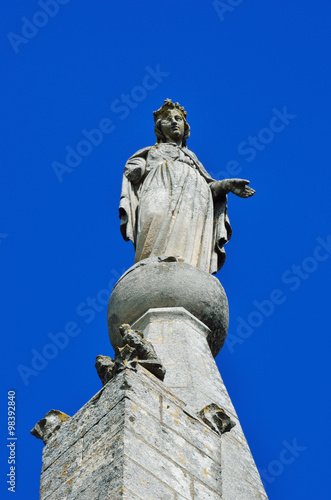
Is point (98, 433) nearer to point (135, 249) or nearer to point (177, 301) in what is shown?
point (177, 301)

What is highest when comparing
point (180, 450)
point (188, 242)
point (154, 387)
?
point (188, 242)

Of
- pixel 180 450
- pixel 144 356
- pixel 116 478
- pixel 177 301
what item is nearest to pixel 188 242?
pixel 177 301

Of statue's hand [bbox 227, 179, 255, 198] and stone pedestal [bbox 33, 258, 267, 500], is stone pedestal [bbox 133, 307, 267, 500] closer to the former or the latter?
stone pedestal [bbox 33, 258, 267, 500]

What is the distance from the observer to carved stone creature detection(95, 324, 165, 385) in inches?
238

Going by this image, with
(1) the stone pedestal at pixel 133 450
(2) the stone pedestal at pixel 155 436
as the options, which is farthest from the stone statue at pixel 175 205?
(1) the stone pedestal at pixel 133 450

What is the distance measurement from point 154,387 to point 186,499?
33.8 inches

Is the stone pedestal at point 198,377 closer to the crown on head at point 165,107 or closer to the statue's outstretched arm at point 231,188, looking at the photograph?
the statue's outstretched arm at point 231,188

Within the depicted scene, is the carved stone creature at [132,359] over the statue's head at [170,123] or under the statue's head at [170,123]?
under

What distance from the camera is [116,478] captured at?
506 cm

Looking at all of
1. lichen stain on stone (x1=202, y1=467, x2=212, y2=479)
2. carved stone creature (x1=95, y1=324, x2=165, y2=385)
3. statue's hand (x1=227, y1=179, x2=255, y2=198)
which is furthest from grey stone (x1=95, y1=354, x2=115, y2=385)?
statue's hand (x1=227, y1=179, x2=255, y2=198)

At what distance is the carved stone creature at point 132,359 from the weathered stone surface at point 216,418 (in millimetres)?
375

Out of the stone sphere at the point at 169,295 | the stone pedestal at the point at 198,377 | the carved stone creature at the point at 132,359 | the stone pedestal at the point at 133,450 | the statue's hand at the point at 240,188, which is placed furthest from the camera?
the statue's hand at the point at 240,188

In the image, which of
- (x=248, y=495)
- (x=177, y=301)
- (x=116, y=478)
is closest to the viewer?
(x=116, y=478)

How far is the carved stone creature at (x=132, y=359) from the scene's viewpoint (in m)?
→ 6.05
